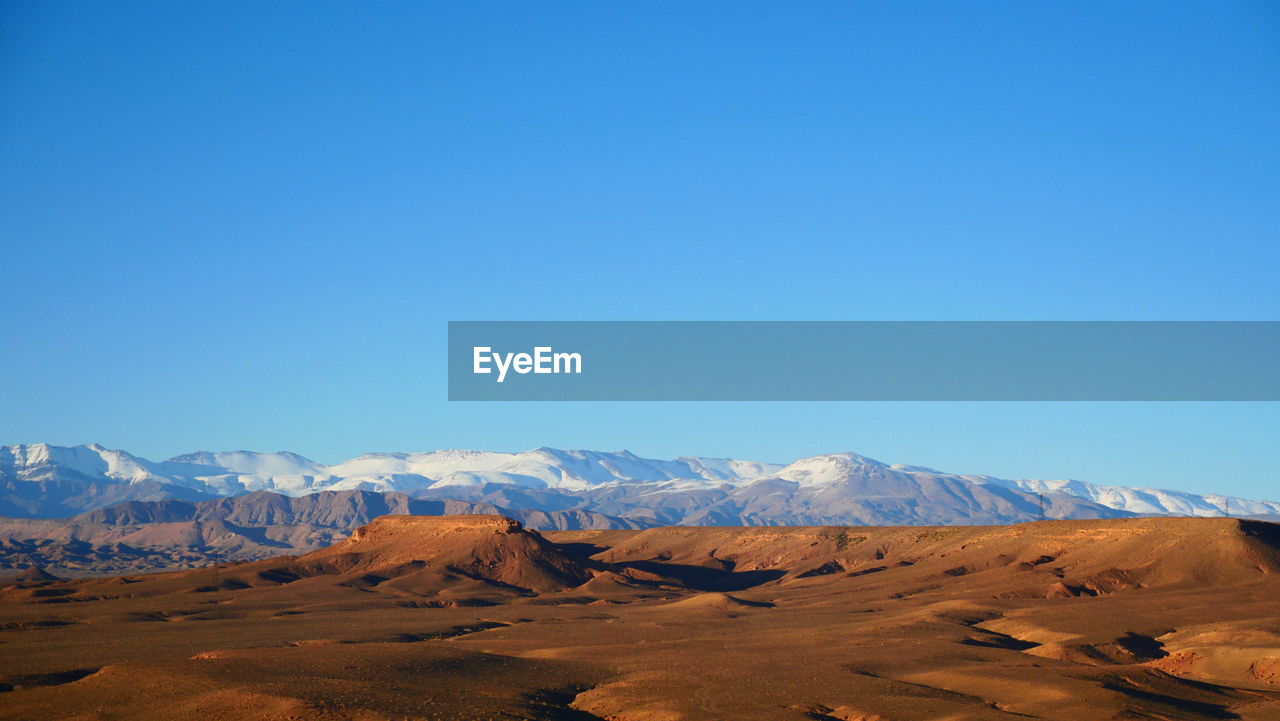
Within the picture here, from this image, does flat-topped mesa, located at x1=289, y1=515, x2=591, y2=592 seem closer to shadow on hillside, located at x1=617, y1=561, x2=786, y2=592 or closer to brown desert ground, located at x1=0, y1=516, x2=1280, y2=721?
brown desert ground, located at x1=0, y1=516, x2=1280, y2=721

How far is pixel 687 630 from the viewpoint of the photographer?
97.2 metres

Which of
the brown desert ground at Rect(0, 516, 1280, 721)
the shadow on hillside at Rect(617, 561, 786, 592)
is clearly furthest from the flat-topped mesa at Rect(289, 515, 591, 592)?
the shadow on hillside at Rect(617, 561, 786, 592)

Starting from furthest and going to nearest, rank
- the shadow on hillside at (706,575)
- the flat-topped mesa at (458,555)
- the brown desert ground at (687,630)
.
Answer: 1. the shadow on hillside at (706,575)
2. the flat-topped mesa at (458,555)
3. the brown desert ground at (687,630)

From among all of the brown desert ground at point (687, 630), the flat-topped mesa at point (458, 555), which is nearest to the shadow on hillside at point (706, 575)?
the brown desert ground at point (687, 630)

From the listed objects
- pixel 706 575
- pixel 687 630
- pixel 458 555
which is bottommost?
pixel 706 575

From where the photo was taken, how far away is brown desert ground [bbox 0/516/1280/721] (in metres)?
60.7

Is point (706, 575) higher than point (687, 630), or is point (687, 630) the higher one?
point (687, 630)

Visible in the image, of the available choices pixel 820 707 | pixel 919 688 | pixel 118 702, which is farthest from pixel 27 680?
pixel 919 688

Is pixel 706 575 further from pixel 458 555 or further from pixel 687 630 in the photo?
pixel 687 630

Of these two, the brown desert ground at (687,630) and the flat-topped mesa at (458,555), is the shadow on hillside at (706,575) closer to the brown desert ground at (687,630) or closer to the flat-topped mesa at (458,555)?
the brown desert ground at (687,630)

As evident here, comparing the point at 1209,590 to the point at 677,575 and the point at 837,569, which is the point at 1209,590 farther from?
the point at 677,575

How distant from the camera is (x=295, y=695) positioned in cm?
5856

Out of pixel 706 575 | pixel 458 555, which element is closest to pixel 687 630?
pixel 458 555

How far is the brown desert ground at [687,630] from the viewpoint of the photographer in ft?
199
